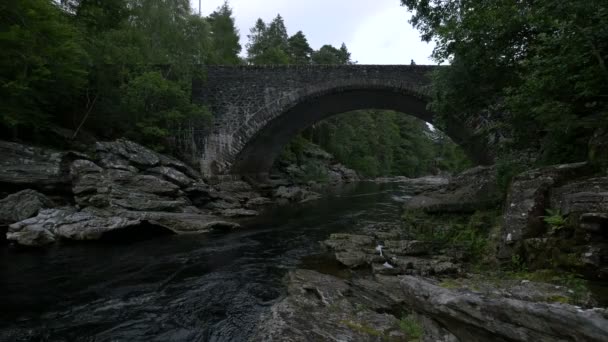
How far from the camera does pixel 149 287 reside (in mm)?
6887

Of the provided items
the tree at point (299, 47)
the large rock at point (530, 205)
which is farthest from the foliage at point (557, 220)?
the tree at point (299, 47)

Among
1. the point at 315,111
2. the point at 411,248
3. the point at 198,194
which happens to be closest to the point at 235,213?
the point at 198,194

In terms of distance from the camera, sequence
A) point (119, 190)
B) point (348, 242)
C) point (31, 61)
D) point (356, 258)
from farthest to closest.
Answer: point (119, 190) → point (31, 61) → point (348, 242) → point (356, 258)

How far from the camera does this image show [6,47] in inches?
491

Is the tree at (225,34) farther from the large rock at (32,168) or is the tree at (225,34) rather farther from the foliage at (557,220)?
the foliage at (557,220)

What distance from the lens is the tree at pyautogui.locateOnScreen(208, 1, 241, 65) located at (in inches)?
1526

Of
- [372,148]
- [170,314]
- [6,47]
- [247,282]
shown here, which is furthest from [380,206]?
[372,148]

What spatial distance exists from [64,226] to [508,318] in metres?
11.5

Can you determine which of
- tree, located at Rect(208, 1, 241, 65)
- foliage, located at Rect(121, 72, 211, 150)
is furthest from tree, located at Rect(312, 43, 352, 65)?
foliage, located at Rect(121, 72, 211, 150)

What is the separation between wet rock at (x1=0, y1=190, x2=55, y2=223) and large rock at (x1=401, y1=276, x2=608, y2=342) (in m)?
11.8

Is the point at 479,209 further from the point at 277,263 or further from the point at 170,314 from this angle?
the point at 170,314

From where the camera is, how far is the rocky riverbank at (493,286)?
3113mm

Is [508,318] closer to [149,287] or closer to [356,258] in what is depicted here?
[356,258]

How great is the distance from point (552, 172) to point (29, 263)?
1099 centimetres
